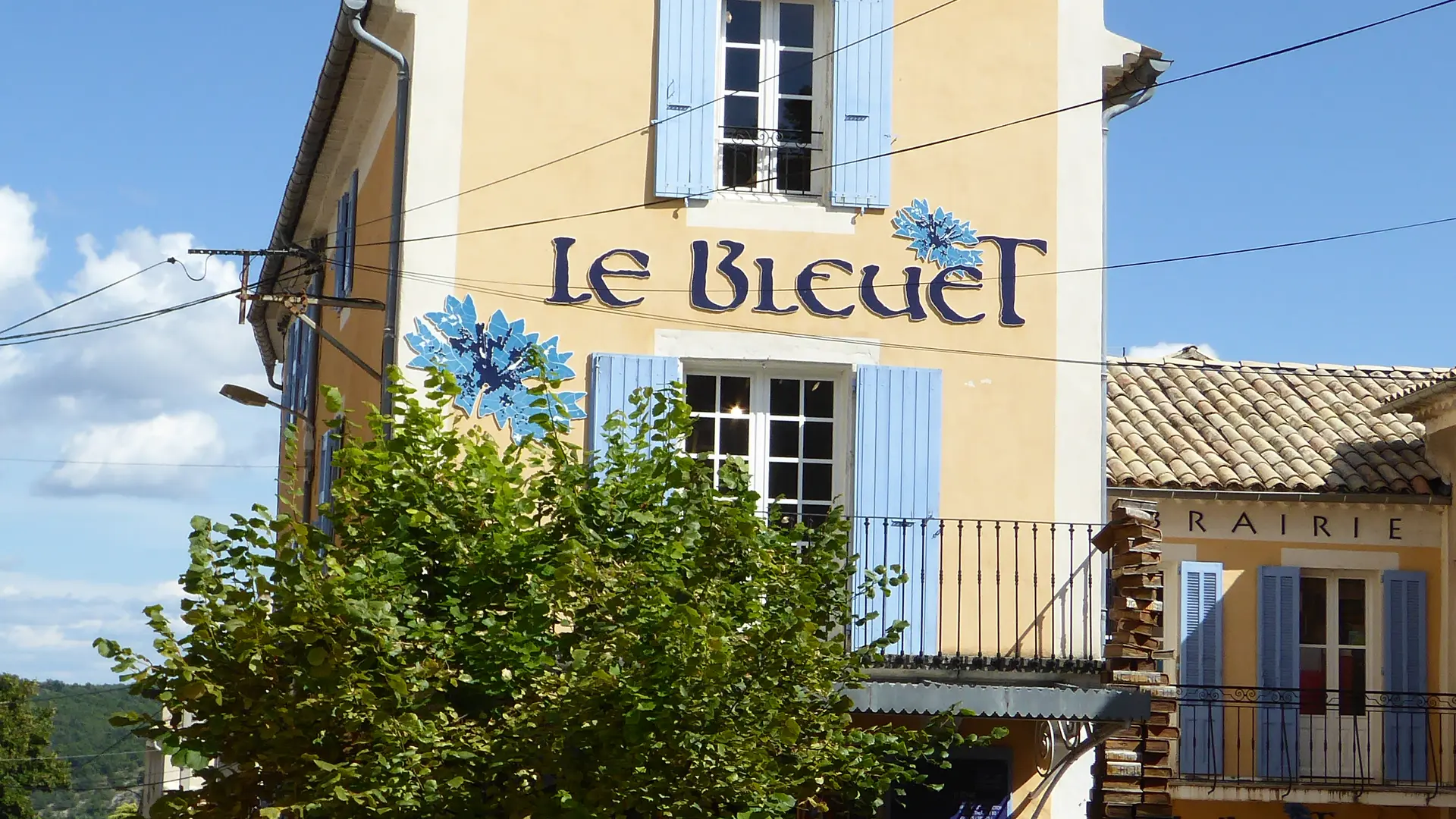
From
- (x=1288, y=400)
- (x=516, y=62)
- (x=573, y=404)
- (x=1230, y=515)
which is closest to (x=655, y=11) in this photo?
(x=516, y=62)

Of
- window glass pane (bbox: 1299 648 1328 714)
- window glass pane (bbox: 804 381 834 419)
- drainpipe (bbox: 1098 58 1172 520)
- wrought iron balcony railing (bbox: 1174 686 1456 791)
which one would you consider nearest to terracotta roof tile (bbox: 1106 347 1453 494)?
window glass pane (bbox: 1299 648 1328 714)

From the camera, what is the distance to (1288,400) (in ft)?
58.1

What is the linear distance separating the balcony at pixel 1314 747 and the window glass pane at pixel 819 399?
20.3 ft

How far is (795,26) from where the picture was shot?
11.8m

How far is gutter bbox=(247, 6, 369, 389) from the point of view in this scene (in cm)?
1216

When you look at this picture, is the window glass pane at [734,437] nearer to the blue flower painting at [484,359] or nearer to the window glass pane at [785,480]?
the window glass pane at [785,480]

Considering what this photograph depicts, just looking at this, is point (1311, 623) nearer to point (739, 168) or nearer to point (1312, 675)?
point (1312, 675)

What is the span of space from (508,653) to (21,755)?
154 ft

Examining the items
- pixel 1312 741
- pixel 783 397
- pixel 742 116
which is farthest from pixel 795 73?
pixel 1312 741

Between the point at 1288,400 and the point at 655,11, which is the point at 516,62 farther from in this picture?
the point at 1288,400

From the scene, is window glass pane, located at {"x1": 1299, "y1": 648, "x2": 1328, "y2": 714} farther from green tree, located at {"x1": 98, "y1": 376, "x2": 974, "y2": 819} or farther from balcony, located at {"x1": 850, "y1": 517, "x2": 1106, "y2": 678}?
green tree, located at {"x1": 98, "y1": 376, "x2": 974, "y2": 819}

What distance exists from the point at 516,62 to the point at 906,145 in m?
2.65

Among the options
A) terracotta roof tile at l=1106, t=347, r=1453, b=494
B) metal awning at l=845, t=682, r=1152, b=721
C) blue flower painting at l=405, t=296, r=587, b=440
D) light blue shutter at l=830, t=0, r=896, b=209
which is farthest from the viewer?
terracotta roof tile at l=1106, t=347, r=1453, b=494

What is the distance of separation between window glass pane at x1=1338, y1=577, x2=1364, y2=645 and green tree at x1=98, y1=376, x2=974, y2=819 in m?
9.46
